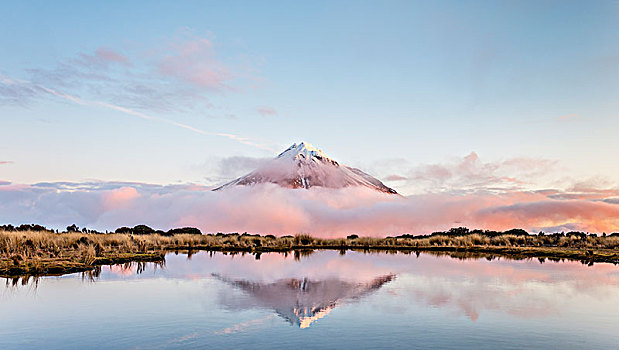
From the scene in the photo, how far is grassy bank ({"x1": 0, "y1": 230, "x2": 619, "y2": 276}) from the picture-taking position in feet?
73.8

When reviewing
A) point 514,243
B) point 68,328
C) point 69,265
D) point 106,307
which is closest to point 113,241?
point 69,265

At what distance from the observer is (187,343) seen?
401 inches

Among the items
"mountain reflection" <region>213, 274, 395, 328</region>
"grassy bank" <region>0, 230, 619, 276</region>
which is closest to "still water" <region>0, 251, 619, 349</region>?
"mountain reflection" <region>213, 274, 395, 328</region>

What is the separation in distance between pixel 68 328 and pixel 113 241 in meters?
26.3

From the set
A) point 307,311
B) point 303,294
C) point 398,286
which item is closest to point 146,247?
point 303,294

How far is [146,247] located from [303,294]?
25.1m

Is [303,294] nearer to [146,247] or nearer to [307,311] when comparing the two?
[307,311]

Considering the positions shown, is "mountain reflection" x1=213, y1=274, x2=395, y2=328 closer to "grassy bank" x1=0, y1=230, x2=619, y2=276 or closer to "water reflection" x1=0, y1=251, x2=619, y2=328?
"water reflection" x1=0, y1=251, x2=619, y2=328

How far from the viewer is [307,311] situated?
13594 millimetres

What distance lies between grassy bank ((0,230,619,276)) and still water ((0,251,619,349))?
289 centimetres

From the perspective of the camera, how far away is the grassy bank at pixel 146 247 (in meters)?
22.5

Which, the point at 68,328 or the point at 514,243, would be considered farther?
the point at 514,243

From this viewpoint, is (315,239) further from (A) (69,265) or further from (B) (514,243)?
(A) (69,265)

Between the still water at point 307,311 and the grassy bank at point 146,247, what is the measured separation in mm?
2885
